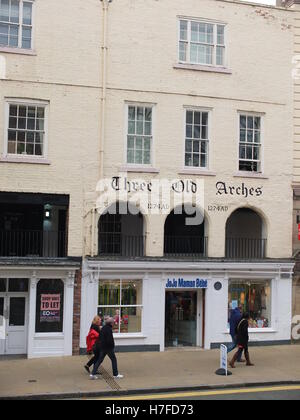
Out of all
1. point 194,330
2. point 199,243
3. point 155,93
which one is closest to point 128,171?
point 155,93

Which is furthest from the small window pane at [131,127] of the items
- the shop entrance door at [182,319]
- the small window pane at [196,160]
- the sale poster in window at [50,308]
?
the sale poster in window at [50,308]

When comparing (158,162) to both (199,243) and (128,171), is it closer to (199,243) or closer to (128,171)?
(128,171)

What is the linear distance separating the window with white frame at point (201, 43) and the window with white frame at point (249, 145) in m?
2.21

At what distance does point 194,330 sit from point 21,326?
19.5 ft

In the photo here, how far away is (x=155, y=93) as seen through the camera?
20.2 metres

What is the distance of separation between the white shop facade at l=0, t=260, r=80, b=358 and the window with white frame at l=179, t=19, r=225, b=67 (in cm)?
829

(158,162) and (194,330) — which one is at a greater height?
(158,162)

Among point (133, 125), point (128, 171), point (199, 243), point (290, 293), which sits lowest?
point (290, 293)

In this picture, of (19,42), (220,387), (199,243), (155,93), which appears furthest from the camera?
(199,243)

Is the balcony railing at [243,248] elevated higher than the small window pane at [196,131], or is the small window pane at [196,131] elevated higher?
the small window pane at [196,131]

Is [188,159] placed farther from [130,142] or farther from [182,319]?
[182,319]

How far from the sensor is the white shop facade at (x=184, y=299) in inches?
763

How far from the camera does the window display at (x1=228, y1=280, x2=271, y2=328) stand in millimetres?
20953

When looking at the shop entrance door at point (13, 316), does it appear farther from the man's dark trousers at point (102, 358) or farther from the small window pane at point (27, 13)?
the small window pane at point (27, 13)
